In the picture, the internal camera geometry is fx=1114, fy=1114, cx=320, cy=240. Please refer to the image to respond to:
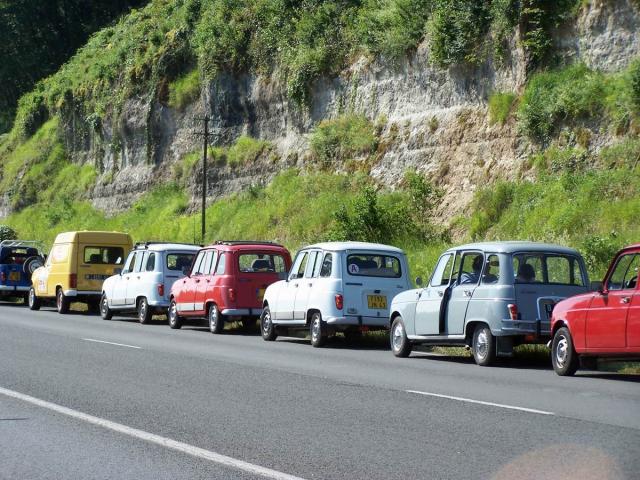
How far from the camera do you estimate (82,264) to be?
31594 millimetres

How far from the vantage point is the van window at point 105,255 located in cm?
3195

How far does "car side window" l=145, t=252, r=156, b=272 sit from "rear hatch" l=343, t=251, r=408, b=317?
347 inches

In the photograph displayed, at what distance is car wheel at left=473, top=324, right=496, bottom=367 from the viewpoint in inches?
635

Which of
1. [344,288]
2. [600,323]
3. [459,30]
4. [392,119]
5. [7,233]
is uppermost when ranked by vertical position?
[459,30]

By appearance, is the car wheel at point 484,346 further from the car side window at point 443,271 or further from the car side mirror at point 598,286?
the car side mirror at point 598,286

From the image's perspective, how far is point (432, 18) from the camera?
3803 cm

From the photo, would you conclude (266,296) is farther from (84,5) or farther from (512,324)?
(84,5)

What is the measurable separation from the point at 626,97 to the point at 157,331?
13.8 metres

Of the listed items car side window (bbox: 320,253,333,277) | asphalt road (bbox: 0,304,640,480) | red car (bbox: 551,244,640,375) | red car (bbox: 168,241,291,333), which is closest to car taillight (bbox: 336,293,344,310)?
car side window (bbox: 320,253,333,277)

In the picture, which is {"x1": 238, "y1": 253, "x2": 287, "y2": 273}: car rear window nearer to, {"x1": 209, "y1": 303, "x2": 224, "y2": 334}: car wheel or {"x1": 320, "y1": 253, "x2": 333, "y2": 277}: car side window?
{"x1": 209, "y1": 303, "x2": 224, "y2": 334}: car wheel

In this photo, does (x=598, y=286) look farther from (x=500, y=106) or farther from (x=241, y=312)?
(x=500, y=106)

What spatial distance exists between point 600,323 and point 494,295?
2.37 meters

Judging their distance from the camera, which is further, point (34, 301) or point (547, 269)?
point (34, 301)

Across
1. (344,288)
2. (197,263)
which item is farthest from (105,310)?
(344,288)
